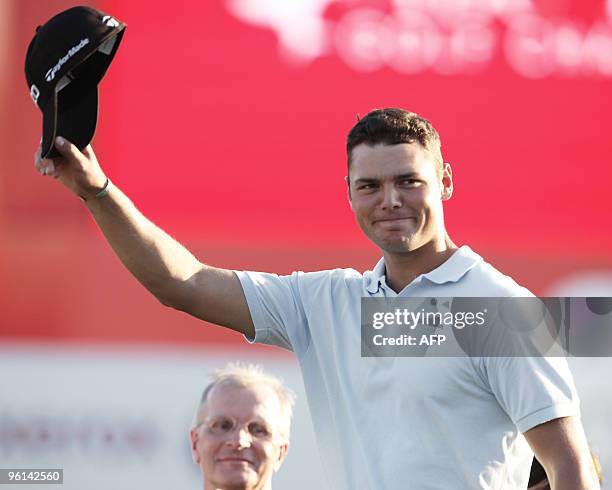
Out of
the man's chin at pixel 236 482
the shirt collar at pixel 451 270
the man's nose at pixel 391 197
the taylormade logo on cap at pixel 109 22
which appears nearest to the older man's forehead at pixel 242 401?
the man's chin at pixel 236 482

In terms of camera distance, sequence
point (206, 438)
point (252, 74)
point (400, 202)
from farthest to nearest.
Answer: point (252, 74)
point (206, 438)
point (400, 202)

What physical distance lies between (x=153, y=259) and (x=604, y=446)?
5.78 ft

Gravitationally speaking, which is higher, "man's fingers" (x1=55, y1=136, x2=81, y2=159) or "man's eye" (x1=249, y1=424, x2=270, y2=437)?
"man's fingers" (x1=55, y1=136, x2=81, y2=159)

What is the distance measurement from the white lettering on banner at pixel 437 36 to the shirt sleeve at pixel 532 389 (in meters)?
1.78

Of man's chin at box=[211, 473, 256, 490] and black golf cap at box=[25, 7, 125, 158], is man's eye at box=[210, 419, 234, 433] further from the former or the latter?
black golf cap at box=[25, 7, 125, 158]

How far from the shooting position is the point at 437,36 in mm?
3230

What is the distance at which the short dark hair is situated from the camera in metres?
1.76

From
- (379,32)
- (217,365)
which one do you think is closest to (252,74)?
(379,32)

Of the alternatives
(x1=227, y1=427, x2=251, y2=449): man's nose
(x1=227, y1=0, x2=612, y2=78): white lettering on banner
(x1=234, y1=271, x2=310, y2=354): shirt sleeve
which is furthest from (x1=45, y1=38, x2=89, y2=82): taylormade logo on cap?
(x1=227, y1=0, x2=612, y2=78): white lettering on banner

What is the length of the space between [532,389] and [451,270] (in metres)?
0.26

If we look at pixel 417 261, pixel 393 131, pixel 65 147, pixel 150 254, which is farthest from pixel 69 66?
pixel 417 261

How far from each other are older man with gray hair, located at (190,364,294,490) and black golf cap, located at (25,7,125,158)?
969 millimetres

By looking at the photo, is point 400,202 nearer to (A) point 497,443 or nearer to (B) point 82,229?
(A) point 497,443

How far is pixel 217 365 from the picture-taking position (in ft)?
9.87
